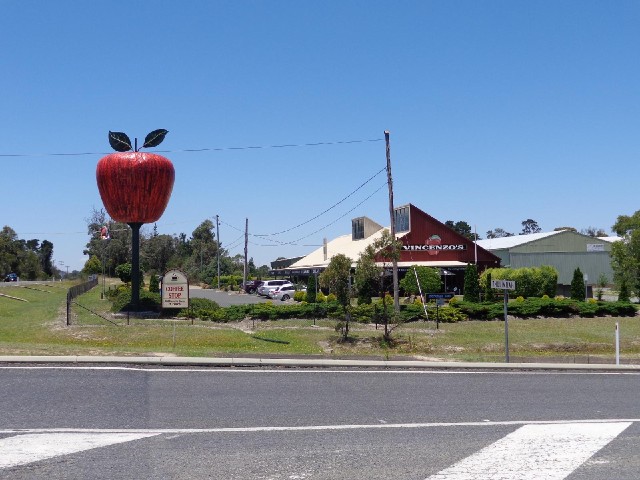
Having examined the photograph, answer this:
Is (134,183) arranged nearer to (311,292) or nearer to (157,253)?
(311,292)

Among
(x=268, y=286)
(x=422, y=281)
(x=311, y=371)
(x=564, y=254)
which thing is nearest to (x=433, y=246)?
(x=422, y=281)

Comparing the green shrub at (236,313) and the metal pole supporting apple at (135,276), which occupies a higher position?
the metal pole supporting apple at (135,276)

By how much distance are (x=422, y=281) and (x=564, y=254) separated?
23263mm

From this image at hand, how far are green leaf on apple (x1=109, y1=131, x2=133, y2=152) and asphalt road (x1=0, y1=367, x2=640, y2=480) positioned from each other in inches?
857

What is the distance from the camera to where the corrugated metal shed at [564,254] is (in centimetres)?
6638

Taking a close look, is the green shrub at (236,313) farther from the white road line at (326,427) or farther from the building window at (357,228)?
the building window at (357,228)

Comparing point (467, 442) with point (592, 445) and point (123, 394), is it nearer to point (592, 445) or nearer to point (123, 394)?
point (592, 445)

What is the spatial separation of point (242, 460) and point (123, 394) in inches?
145

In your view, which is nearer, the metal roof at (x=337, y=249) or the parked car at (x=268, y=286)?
the parked car at (x=268, y=286)

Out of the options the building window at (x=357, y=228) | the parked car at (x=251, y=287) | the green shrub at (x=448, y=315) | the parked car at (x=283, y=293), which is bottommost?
the green shrub at (x=448, y=315)

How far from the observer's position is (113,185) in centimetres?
3155

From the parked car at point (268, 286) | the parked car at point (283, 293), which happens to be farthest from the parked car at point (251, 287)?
the parked car at point (283, 293)

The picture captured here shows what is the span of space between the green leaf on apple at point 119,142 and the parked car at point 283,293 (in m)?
27.1

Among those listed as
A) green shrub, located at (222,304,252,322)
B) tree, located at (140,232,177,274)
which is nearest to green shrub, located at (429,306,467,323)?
green shrub, located at (222,304,252,322)
